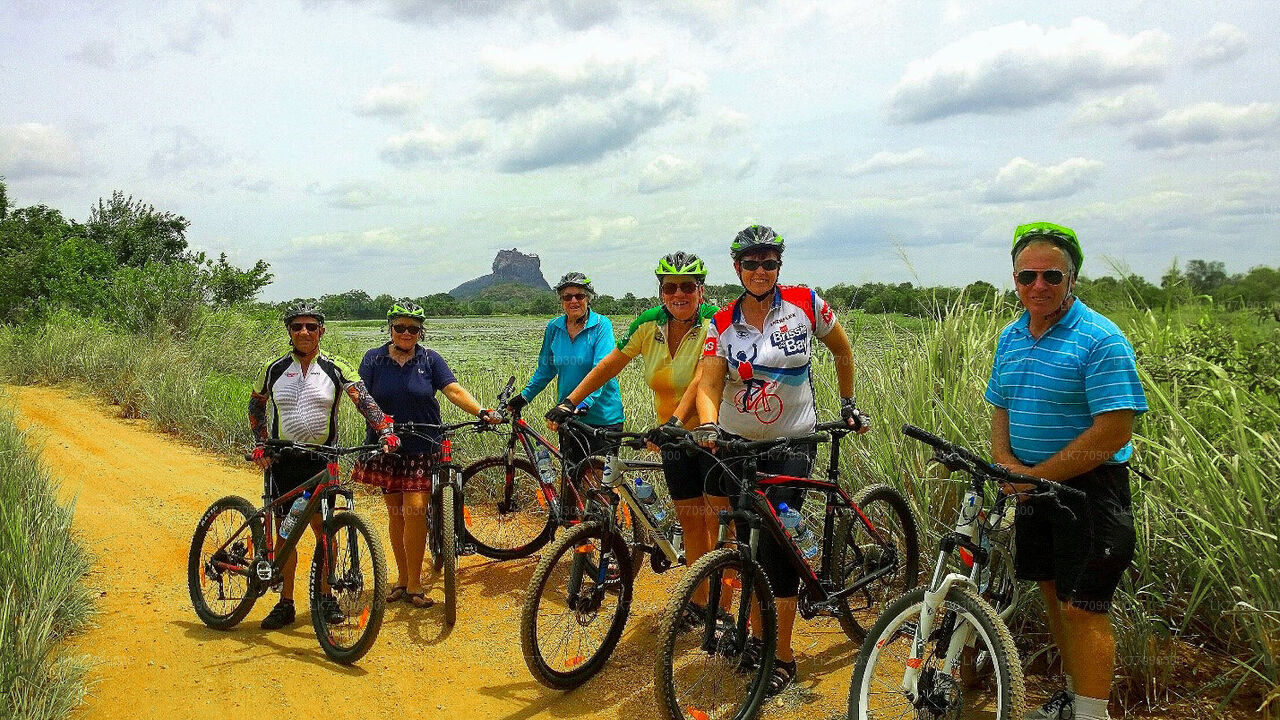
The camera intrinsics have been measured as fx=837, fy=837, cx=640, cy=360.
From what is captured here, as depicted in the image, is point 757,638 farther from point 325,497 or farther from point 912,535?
point 325,497

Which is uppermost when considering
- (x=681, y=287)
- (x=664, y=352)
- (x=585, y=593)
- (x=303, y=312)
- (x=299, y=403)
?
(x=681, y=287)

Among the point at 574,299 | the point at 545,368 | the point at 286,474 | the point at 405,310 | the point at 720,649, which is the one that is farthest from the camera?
the point at 545,368

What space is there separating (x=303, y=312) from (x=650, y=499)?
7.01ft

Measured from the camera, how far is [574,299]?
532 centimetres

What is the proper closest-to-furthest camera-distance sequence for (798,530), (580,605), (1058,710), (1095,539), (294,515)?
(1095,539) < (1058,710) < (798,530) < (580,605) < (294,515)

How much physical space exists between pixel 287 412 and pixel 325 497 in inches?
22.2

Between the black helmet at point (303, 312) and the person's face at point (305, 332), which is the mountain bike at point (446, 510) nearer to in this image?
the person's face at point (305, 332)

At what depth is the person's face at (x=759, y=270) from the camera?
140 inches

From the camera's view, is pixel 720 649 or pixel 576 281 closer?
pixel 720 649

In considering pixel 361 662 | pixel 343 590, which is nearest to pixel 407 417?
pixel 343 590

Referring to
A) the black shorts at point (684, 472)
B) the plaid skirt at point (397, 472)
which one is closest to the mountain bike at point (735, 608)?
the black shorts at point (684, 472)

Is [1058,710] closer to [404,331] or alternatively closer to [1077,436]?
A: [1077,436]

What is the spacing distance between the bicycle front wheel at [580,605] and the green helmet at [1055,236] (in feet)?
6.99

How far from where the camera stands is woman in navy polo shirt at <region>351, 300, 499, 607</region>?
4.90 meters
